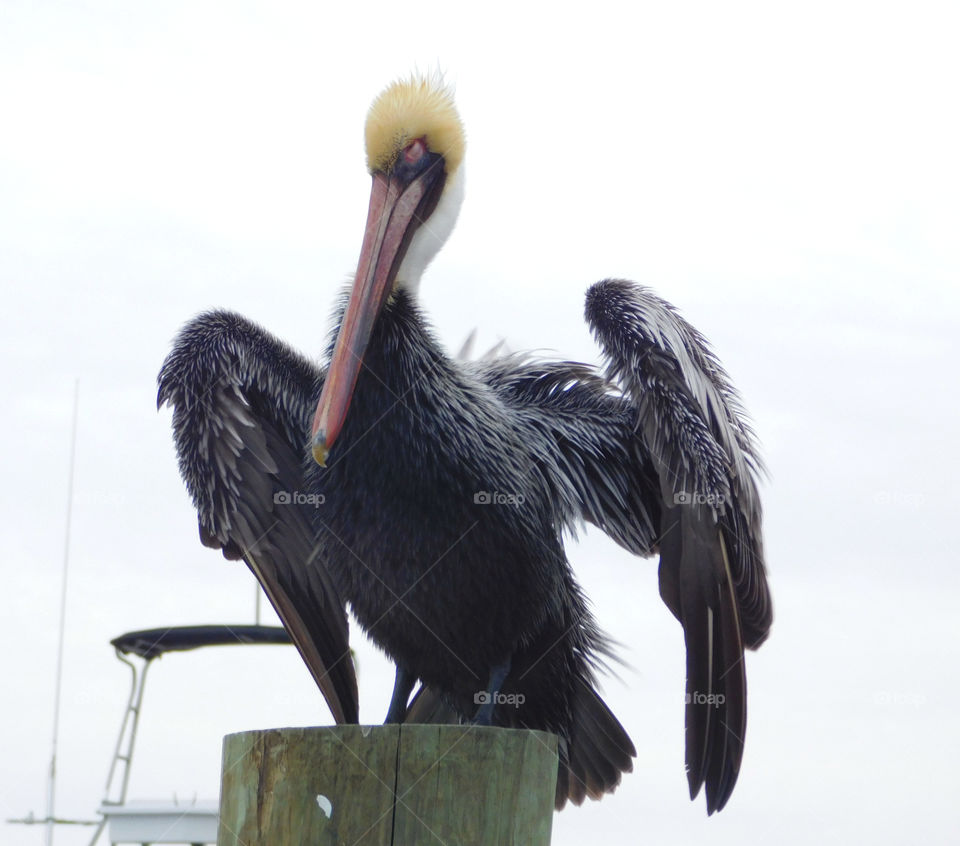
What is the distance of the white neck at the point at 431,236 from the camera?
466 centimetres

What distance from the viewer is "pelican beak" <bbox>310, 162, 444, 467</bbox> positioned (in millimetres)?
4133

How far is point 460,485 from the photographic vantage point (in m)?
4.25

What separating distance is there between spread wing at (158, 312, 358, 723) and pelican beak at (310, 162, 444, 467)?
1.41ft

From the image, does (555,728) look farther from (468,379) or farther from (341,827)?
(341,827)

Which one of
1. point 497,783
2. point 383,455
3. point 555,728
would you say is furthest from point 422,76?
point 497,783

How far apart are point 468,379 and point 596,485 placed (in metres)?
0.58

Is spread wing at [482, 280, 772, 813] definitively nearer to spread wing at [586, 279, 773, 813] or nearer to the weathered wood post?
spread wing at [586, 279, 773, 813]

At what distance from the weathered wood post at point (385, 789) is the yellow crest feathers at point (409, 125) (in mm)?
2539

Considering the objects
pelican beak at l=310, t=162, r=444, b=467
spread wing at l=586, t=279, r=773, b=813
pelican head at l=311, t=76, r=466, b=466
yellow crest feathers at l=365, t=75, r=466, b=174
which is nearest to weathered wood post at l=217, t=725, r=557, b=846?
pelican beak at l=310, t=162, r=444, b=467

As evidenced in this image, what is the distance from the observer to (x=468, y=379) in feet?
15.1

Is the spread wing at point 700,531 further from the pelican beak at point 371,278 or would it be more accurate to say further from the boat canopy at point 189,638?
the boat canopy at point 189,638

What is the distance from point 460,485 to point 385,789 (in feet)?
5.65

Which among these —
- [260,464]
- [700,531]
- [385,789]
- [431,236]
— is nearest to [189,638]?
[260,464]

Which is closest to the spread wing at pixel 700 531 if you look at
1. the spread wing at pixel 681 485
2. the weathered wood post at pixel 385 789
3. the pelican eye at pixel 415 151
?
the spread wing at pixel 681 485
